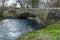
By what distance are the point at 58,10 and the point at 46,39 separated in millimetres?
18242

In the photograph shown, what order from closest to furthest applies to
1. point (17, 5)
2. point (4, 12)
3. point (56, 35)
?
point (56, 35)
point (4, 12)
point (17, 5)

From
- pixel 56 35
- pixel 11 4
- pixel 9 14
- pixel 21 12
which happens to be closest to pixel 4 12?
pixel 9 14

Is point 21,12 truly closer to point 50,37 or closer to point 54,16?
point 54,16

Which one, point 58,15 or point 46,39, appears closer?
point 46,39

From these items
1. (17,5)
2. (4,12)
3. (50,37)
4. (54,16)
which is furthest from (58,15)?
(17,5)

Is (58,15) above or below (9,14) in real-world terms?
above

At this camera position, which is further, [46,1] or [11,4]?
[11,4]

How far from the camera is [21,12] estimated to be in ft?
151

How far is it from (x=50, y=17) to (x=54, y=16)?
63 centimetres

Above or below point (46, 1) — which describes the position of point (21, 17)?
below

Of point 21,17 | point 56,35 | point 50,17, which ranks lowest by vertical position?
point 21,17

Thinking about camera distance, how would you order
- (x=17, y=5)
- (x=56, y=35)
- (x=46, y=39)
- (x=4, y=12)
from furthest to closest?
(x=17, y=5) → (x=4, y=12) → (x=56, y=35) → (x=46, y=39)

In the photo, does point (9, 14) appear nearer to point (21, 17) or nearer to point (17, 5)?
point (21, 17)

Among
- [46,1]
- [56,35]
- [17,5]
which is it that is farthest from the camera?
[17,5]
